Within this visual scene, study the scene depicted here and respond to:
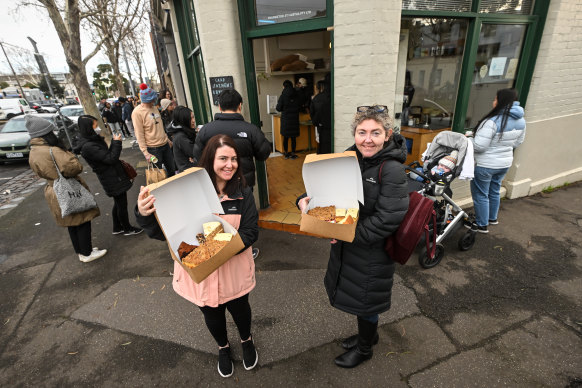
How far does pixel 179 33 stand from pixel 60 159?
14.2ft

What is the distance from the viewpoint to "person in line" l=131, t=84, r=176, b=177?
5016 mm

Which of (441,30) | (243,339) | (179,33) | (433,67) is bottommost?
(243,339)

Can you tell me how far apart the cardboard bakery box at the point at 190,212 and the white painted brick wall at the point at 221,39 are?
277 centimetres

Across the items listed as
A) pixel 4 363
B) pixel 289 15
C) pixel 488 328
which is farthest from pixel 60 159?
pixel 488 328

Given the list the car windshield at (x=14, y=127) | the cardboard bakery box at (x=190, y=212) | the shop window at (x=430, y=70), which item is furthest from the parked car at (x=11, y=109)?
the cardboard bakery box at (x=190, y=212)

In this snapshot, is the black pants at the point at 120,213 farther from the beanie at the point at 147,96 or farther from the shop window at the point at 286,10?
the shop window at the point at 286,10

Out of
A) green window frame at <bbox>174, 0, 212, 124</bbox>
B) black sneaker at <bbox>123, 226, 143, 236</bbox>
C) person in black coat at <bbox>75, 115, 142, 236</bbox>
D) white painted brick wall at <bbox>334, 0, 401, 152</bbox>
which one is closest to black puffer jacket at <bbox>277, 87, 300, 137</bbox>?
green window frame at <bbox>174, 0, 212, 124</bbox>

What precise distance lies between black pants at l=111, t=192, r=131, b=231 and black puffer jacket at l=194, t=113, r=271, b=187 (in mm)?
1900

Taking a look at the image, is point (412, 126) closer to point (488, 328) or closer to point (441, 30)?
point (441, 30)

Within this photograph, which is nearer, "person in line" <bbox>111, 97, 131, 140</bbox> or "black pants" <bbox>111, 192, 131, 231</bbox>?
"black pants" <bbox>111, 192, 131, 231</bbox>

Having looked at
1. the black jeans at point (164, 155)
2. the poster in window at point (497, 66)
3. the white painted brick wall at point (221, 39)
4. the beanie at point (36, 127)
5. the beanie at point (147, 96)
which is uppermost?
the white painted brick wall at point (221, 39)

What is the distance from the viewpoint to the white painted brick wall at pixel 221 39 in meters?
3.70

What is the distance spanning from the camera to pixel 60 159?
130 inches

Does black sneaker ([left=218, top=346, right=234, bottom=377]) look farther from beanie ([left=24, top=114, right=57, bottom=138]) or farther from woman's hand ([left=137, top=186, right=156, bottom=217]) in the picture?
beanie ([left=24, top=114, right=57, bottom=138])
